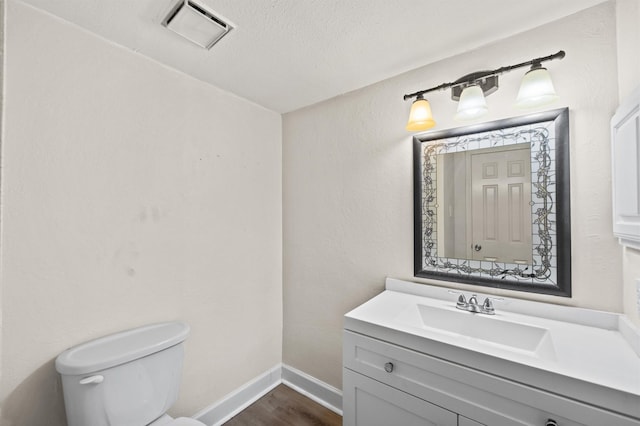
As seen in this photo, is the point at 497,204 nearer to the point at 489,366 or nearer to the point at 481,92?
the point at 481,92

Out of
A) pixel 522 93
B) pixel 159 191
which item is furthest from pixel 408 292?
pixel 159 191

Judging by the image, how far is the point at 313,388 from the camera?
1.99 meters

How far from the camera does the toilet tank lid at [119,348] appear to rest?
1092 millimetres

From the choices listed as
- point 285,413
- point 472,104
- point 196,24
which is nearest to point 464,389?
point 472,104

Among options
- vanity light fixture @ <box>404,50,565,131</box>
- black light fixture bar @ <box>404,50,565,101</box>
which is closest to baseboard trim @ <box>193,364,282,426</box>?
vanity light fixture @ <box>404,50,565,131</box>

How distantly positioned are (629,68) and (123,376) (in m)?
2.36

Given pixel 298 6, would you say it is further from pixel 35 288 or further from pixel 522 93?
pixel 35 288

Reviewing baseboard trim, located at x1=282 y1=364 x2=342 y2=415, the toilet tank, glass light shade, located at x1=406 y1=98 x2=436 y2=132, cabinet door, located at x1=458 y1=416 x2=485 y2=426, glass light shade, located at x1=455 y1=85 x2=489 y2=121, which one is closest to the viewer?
cabinet door, located at x1=458 y1=416 x2=485 y2=426

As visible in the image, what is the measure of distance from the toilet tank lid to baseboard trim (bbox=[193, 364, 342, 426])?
0.67 metres

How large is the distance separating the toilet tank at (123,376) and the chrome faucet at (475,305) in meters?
1.42

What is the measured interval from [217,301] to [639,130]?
6.81 feet

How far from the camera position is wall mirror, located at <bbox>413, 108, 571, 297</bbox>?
4.05ft

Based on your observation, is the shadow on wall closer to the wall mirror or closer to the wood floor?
the wood floor

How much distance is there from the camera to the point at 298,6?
1.16m
